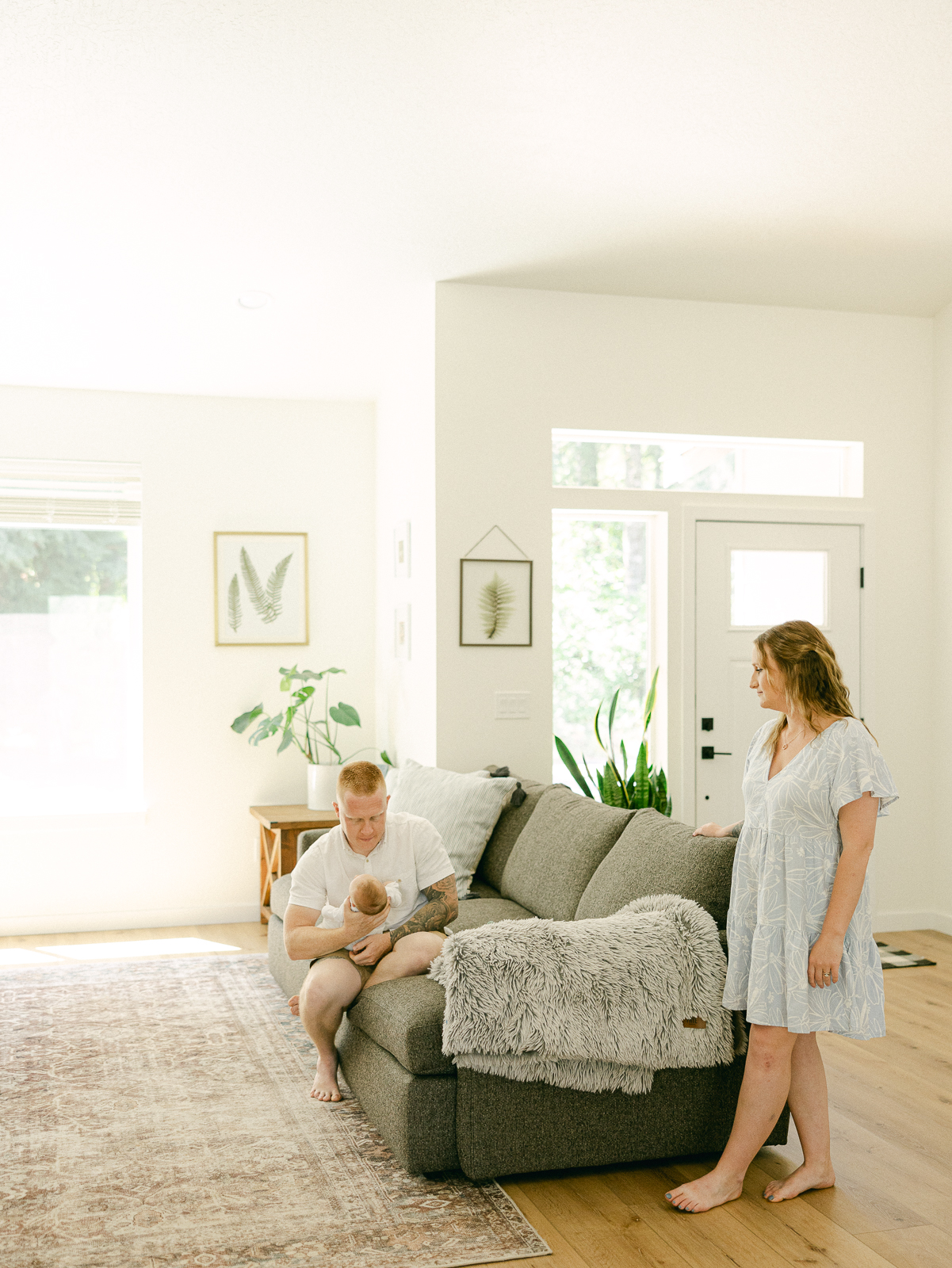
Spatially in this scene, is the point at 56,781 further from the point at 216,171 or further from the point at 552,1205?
the point at 552,1205

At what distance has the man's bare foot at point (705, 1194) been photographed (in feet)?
8.39

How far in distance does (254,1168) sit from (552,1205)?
72cm

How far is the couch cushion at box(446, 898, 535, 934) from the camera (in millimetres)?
3508

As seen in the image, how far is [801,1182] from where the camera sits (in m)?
2.63

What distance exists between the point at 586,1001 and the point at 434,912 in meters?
0.65

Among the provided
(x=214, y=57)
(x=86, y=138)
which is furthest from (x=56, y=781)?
(x=214, y=57)

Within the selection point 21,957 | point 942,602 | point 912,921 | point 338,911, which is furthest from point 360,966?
point 942,602

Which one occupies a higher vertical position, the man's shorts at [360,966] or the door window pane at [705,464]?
the door window pane at [705,464]

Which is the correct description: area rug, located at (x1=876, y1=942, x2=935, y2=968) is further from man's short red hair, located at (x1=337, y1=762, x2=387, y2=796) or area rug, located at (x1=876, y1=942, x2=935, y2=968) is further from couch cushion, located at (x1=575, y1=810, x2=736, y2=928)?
man's short red hair, located at (x1=337, y1=762, x2=387, y2=796)

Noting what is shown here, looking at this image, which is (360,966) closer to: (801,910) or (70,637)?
(801,910)

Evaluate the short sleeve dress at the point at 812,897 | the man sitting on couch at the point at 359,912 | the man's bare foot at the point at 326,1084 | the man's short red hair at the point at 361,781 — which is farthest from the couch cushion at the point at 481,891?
the short sleeve dress at the point at 812,897

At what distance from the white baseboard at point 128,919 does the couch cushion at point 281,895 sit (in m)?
1.25

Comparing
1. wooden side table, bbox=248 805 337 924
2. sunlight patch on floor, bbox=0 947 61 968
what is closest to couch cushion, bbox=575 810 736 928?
wooden side table, bbox=248 805 337 924

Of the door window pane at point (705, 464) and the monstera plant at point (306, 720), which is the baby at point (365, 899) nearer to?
the door window pane at point (705, 464)
